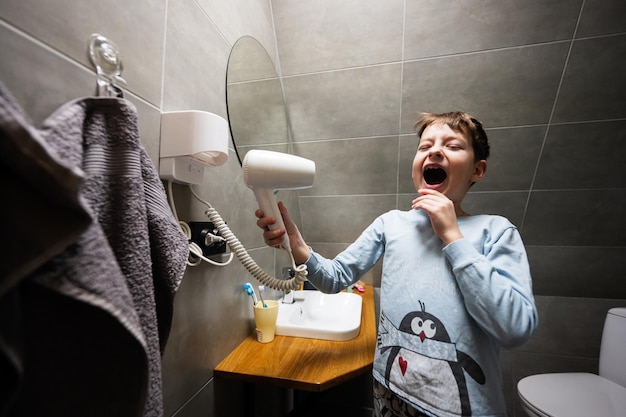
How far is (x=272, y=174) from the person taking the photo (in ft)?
1.77

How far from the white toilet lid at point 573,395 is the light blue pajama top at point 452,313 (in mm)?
794

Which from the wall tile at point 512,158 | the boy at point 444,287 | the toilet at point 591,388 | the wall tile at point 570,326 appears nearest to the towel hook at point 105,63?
the boy at point 444,287

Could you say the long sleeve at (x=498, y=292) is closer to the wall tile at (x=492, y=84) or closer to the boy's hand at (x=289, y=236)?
the boy's hand at (x=289, y=236)

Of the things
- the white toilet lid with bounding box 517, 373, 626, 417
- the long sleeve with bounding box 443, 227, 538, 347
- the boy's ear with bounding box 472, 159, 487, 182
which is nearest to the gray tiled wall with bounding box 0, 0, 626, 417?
the white toilet lid with bounding box 517, 373, 626, 417

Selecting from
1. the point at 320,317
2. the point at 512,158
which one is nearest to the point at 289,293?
the point at 320,317

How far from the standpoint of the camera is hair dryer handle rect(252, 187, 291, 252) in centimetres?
58

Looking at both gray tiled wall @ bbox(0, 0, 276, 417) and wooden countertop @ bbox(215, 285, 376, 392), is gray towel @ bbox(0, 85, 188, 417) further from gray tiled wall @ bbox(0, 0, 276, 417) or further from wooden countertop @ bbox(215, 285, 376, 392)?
wooden countertop @ bbox(215, 285, 376, 392)

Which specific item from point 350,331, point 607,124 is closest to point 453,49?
point 607,124

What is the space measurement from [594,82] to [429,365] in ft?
4.45

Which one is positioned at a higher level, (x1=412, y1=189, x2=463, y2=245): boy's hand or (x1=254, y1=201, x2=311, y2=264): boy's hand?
(x1=412, y1=189, x2=463, y2=245): boy's hand

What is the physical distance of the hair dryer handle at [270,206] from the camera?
23.0 inches

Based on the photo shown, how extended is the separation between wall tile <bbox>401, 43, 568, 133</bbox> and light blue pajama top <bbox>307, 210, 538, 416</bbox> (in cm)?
72

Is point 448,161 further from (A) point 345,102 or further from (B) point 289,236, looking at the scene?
(A) point 345,102

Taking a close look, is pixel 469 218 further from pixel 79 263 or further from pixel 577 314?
pixel 577 314
